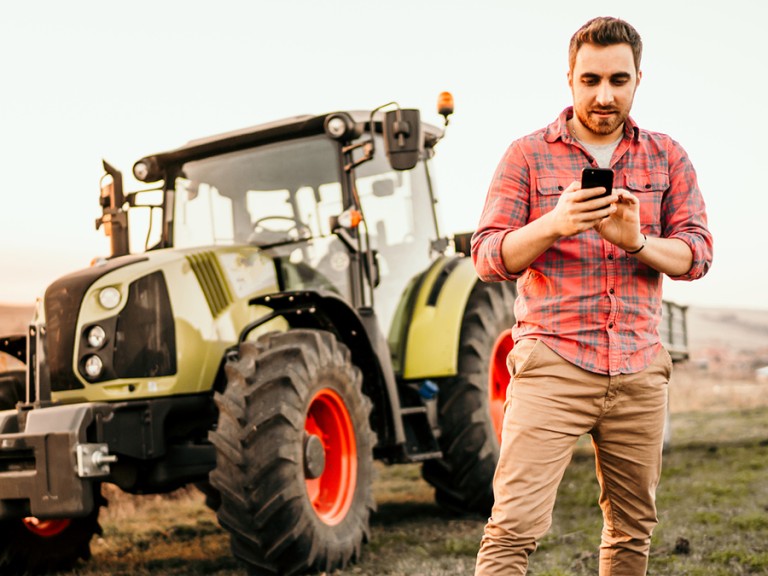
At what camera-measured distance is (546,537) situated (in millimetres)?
5344

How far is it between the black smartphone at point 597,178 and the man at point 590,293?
14 cm

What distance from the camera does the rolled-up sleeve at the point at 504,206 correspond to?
2660mm

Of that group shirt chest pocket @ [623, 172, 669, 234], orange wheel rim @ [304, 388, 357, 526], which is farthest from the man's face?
orange wheel rim @ [304, 388, 357, 526]

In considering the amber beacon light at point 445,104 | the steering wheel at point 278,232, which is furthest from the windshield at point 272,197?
the amber beacon light at point 445,104

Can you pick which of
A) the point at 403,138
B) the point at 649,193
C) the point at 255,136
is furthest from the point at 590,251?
the point at 255,136

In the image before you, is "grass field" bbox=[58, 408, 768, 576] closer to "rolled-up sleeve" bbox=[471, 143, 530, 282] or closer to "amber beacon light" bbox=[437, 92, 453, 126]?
"rolled-up sleeve" bbox=[471, 143, 530, 282]

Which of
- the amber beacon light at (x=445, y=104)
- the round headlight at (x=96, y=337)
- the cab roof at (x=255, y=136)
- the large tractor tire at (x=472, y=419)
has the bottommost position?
the large tractor tire at (x=472, y=419)

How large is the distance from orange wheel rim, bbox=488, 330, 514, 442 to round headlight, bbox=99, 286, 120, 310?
2.53 meters

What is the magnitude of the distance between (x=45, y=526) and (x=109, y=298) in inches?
58.1

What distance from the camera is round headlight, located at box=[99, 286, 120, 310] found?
4805 millimetres

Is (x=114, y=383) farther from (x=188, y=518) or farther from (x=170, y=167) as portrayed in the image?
(x=188, y=518)

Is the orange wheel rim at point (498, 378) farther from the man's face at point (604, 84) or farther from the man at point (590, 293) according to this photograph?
the man's face at point (604, 84)

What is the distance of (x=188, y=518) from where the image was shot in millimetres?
7137

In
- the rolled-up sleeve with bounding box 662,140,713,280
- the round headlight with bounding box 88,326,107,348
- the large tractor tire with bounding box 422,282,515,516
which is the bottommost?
the large tractor tire with bounding box 422,282,515,516
